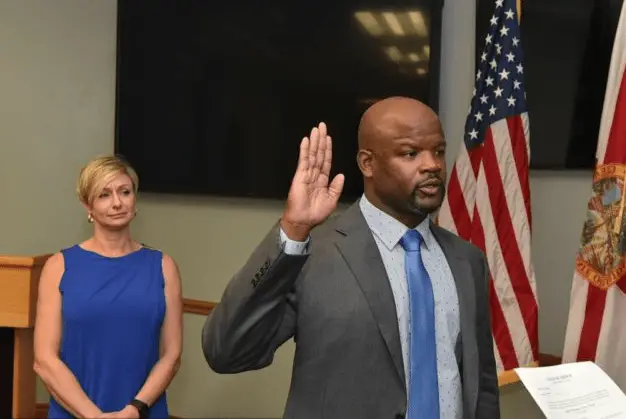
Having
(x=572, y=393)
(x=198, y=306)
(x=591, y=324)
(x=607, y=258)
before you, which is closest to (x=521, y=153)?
(x=607, y=258)

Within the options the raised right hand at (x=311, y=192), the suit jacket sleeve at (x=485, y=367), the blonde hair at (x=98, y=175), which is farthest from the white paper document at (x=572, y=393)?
the blonde hair at (x=98, y=175)

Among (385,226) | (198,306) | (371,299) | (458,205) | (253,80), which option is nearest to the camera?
(371,299)

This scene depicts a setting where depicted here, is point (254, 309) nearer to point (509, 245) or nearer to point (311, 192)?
point (311, 192)

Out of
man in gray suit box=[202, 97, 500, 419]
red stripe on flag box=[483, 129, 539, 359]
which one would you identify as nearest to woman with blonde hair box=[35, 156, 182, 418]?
man in gray suit box=[202, 97, 500, 419]

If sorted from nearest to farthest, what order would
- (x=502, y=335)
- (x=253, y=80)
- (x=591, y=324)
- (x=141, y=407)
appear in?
(x=141, y=407) < (x=591, y=324) < (x=502, y=335) < (x=253, y=80)

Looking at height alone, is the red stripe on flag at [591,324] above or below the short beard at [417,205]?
below

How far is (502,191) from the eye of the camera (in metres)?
2.68

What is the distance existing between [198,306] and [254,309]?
2.41 metres

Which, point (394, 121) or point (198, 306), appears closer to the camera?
point (394, 121)

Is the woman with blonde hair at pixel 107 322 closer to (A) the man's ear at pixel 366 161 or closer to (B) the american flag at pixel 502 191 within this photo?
(A) the man's ear at pixel 366 161

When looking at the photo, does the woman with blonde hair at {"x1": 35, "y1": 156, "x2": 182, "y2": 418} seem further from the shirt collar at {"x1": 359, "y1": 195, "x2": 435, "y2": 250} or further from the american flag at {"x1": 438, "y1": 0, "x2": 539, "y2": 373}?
the american flag at {"x1": 438, "y1": 0, "x2": 539, "y2": 373}

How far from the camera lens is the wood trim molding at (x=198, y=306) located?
3.73m

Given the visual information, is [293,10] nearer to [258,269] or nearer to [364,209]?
[364,209]

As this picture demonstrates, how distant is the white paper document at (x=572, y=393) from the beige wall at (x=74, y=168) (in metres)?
2.06
